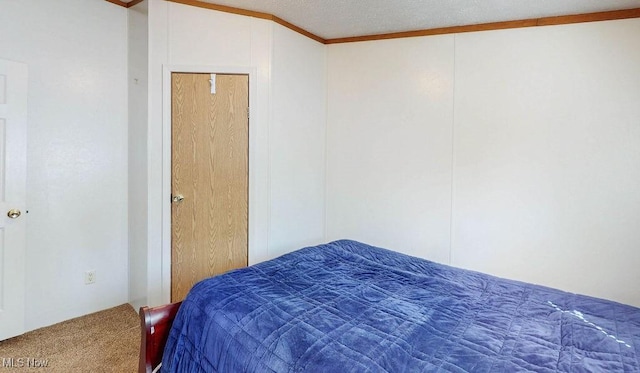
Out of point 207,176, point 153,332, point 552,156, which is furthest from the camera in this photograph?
point 207,176

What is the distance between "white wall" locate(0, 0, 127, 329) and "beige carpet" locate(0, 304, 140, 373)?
16 centimetres

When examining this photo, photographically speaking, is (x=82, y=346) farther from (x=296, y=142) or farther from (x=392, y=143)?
(x=392, y=143)

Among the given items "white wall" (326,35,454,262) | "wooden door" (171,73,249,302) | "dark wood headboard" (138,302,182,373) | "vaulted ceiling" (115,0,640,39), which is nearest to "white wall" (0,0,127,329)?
"wooden door" (171,73,249,302)

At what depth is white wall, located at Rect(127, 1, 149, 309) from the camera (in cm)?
266

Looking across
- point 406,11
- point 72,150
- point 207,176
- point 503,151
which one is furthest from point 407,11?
point 72,150

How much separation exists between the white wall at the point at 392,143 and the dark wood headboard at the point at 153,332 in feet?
6.74

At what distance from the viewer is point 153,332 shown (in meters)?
1.50

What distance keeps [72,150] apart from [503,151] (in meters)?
3.38

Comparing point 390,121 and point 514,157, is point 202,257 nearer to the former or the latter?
point 390,121

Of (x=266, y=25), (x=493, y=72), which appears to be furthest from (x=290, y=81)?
(x=493, y=72)

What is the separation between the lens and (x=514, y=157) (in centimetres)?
261

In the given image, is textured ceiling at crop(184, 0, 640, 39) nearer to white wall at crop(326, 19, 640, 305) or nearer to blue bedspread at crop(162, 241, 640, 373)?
white wall at crop(326, 19, 640, 305)

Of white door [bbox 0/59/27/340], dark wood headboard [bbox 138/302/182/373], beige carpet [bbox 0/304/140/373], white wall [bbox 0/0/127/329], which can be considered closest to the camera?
dark wood headboard [bbox 138/302/182/373]

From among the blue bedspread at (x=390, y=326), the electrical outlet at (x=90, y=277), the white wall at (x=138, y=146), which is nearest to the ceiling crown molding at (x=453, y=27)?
the white wall at (x=138, y=146)
